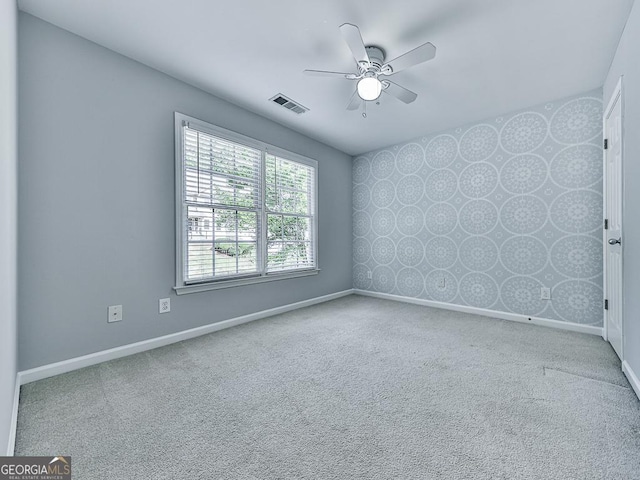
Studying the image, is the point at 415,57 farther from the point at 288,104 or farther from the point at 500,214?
the point at 500,214

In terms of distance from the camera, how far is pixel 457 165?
3.68 m

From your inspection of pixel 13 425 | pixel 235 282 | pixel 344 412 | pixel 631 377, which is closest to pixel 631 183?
pixel 631 377

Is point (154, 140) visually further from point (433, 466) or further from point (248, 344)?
point (433, 466)

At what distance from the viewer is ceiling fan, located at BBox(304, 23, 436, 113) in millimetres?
1838

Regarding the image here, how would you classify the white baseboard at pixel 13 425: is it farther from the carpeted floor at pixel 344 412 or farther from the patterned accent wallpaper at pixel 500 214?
the patterned accent wallpaper at pixel 500 214

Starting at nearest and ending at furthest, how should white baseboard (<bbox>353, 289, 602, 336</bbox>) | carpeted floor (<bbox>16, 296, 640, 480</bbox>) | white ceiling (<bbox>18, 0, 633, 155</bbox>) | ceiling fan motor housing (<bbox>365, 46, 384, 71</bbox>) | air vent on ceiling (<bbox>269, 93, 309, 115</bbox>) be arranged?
1. carpeted floor (<bbox>16, 296, 640, 480</bbox>)
2. white ceiling (<bbox>18, 0, 633, 155</bbox>)
3. ceiling fan motor housing (<bbox>365, 46, 384, 71</bbox>)
4. white baseboard (<bbox>353, 289, 602, 336</bbox>)
5. air vent on ceiling (<bbox>269, 93, 309, 115</bbox>)

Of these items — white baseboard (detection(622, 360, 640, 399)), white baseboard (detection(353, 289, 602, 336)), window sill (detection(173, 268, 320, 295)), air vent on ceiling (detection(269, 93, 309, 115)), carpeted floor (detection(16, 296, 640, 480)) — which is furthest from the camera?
air vent on ceiling (detection(269, 93, 309, 115))

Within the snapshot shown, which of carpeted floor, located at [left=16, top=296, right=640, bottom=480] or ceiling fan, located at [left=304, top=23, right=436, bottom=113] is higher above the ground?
ceiling fan, located at [left=304, top=23, right=436, bottom=113]

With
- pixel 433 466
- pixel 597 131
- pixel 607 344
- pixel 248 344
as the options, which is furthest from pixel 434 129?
pixel 433 466

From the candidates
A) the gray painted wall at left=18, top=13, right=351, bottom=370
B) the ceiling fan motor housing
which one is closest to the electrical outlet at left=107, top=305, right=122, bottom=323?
the gray painted wall at left=18, top=13, right=351, bottom=370

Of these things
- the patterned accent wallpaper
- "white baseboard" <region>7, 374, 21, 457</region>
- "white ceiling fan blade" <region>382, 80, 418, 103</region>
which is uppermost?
"white ceiling fan blade" <region>382, 80, 418, 103</region>

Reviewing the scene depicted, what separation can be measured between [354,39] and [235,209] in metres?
1.93

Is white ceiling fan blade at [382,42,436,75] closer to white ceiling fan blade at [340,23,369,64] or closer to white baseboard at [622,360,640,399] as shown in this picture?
white ceiling fan blade at [340,23,369,64]

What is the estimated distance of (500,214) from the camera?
3355mm
